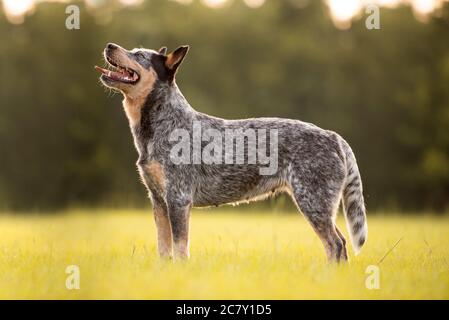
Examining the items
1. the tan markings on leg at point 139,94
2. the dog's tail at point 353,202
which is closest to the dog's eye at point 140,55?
the tan markings on leg at point 139,94

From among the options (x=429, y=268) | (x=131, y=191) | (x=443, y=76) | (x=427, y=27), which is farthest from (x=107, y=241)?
(x=427, y=27)

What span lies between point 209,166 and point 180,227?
891 millimetres

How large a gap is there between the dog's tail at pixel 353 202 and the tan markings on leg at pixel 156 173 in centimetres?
232

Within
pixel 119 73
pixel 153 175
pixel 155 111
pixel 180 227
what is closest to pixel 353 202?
pixel 180 227

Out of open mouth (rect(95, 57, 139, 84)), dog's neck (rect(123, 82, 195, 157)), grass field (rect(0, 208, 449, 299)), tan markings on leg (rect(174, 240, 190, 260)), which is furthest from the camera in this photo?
dog's neck (rect(123, 82, 195, 157))

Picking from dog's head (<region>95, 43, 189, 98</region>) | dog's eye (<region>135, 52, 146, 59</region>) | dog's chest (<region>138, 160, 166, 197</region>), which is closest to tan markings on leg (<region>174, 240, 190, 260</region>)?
dog's chest (<region>138, 160, 166, 197</region>)

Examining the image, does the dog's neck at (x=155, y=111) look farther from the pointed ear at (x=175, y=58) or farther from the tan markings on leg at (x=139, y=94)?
the pointed ear at (x=175, y=58)

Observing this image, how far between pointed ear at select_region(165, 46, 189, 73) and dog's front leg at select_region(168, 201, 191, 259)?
5.55 ft

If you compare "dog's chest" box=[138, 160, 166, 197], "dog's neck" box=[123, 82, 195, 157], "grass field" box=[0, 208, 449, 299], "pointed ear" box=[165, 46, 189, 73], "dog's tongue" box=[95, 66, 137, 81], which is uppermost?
"pointed ear" box=[165, 46, 189, 73]

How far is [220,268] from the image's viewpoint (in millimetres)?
6605

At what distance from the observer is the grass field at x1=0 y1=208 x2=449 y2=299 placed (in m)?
5.62

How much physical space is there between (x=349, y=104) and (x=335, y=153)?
9.96 m

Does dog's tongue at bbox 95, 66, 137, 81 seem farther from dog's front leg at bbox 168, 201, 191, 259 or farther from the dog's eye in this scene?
dog's front leg at bbox 168, 201, 191, 259
